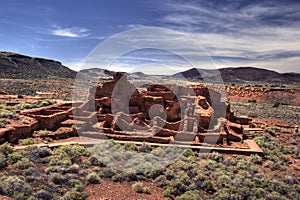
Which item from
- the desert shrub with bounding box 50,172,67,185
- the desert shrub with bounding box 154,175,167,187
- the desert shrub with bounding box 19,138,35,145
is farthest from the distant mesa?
the desert shrub with bounding box 50,172,67,185

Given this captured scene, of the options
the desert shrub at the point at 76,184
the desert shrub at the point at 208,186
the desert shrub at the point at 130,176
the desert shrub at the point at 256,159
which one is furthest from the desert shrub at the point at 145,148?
the desert shrub at the point at 256,159

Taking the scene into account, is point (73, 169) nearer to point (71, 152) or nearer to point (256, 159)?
point (71, 152)

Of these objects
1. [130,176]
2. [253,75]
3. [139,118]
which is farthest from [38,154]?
[253,75]

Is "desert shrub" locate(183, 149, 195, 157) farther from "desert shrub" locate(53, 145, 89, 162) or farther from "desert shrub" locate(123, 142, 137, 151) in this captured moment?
"desert shrub" locate(53, 145, 89, 162)

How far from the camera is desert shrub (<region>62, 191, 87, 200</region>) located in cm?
780

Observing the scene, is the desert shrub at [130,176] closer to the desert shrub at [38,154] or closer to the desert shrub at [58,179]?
the desert shrub at [58,179]

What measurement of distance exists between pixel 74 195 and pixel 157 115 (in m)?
Result: 9.63

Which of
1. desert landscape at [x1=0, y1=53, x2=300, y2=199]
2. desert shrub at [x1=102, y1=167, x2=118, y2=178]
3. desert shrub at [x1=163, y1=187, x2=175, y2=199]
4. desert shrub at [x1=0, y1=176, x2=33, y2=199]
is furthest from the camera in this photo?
desert shrub at [x1=102, y1=167, x2=118, y2=178]

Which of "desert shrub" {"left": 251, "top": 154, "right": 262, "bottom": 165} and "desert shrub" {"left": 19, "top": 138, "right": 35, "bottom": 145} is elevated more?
"desert shrub" {"left": 19, "top": 138, "right": 35, "bottom": 145}

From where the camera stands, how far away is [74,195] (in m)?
7.90

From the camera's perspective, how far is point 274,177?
11.2 meters

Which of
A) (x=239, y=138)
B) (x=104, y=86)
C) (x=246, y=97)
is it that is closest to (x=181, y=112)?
(x=239, y=138)

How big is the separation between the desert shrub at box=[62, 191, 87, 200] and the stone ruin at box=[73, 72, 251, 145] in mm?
6460

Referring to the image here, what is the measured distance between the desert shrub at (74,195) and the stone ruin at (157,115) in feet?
21.2
